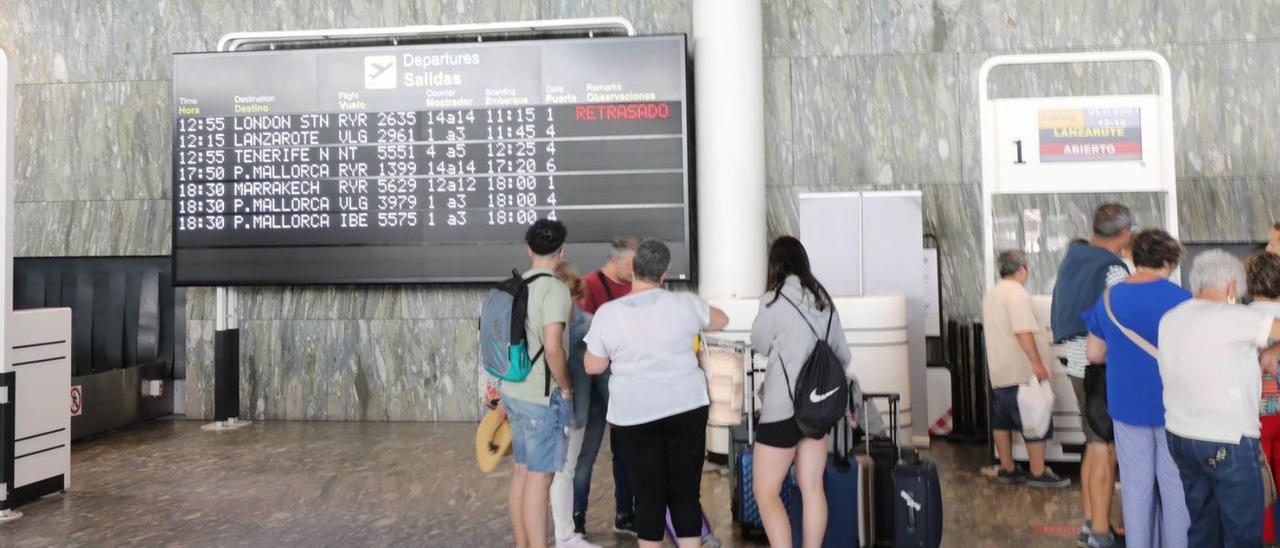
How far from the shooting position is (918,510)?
170 inches

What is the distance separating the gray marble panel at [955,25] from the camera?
8.39 meters

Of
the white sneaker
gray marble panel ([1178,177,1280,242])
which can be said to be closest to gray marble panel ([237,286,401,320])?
the white sneaker

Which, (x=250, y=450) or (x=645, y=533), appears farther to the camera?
(x=250, y=450)

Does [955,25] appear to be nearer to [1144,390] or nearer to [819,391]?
[1144,390]

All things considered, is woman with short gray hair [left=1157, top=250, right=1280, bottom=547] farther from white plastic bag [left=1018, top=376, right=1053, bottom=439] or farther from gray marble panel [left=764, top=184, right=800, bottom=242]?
gray marble panel [left=764, top=184, right=800, bottom=242]

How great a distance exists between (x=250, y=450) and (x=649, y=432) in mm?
4744

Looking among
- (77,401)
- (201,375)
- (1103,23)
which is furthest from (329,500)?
(1103,23)

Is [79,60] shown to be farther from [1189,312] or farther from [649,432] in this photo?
[1189,312]

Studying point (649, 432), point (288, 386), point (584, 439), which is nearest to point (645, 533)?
point (649, 432)

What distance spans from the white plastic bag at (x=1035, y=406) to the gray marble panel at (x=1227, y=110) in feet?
10.9

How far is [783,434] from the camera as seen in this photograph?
3.85 meters

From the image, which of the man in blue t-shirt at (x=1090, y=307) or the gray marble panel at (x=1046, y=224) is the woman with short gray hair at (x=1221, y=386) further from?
the gray marble panel at (x=1046, y=224)

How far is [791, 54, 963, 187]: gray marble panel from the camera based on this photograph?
8.45 meters

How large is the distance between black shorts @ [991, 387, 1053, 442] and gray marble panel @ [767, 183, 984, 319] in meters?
2.27
